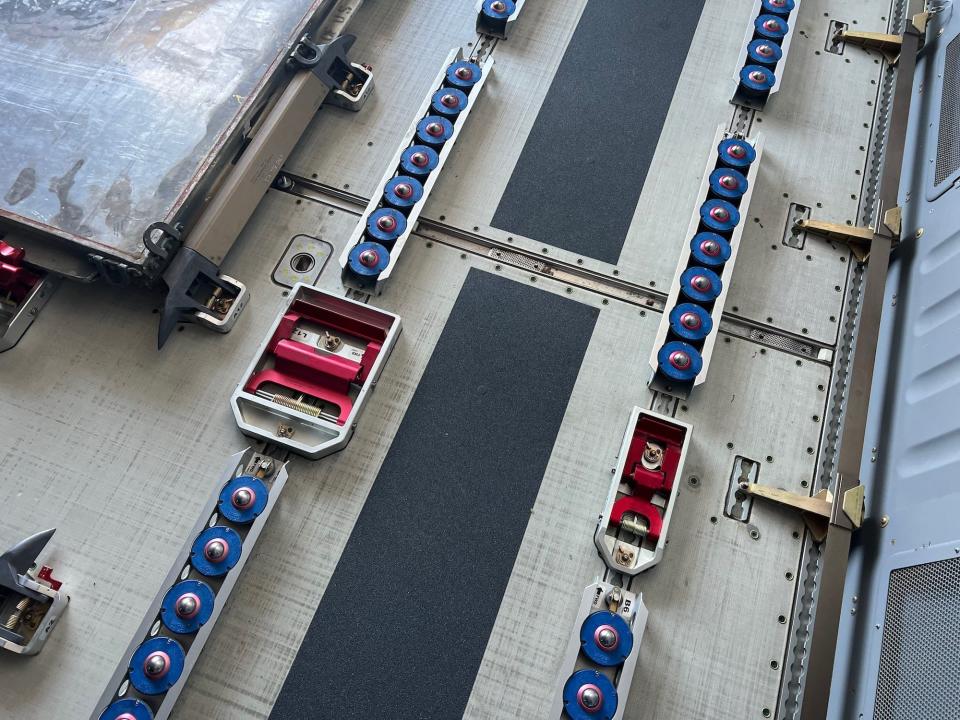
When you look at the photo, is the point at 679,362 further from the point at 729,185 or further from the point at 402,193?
the point at 402,193

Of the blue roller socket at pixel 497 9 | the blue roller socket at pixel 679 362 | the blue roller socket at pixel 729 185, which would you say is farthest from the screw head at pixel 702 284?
the blue roller socket at pixel 497 9

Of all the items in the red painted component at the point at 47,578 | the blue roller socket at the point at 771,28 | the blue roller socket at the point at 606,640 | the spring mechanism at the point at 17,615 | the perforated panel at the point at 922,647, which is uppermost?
the blue roller socket at the point at 771,28

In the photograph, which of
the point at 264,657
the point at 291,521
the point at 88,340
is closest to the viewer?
the point at 264,657

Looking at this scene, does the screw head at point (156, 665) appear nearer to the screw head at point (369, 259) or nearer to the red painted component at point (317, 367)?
the red painted component at point (317, 367)

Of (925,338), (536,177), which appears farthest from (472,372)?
(925,338)

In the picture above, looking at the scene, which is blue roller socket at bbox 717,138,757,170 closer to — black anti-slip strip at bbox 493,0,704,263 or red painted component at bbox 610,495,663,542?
black anti-slip strip at bbox 493,0,704,263

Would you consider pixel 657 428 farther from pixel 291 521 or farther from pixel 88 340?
pixel 88 340
